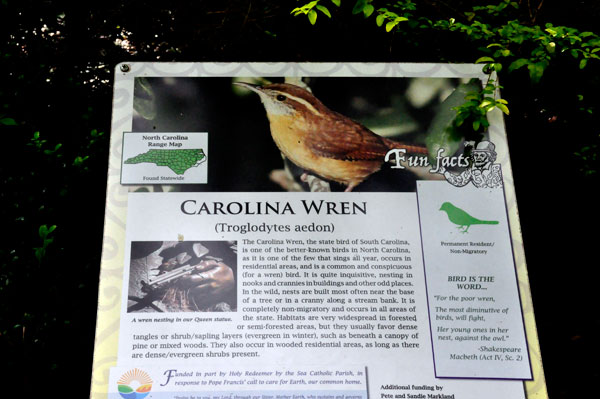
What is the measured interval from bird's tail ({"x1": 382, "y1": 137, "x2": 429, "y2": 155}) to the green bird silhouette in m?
0.20

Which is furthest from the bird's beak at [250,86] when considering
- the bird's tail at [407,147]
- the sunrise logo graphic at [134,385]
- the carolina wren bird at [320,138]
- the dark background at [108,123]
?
the sunrise logo graphic at [134,385]

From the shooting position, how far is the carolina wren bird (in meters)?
1.74

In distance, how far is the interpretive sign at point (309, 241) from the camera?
1532mm

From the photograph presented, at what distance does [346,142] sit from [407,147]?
0.69ft

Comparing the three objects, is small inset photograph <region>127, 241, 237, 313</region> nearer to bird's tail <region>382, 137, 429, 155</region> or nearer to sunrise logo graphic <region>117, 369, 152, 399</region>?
sunrise logo graphic <region>117, 369, 152, 399</region>

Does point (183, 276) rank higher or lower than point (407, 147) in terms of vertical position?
lower

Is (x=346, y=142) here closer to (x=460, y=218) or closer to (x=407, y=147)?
(x=407, y=147)

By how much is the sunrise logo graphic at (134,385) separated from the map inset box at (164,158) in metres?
0.61

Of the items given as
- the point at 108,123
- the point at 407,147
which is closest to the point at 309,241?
the point at 407,147

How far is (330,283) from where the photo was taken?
5.26 ft

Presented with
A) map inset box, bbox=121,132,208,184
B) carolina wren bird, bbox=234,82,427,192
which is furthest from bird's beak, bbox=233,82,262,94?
map inset box, bbox=121,132,208,184

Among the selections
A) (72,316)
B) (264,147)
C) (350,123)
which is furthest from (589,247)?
(72,316)

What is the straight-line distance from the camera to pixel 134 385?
151 centimetres

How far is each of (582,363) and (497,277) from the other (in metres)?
0.95
